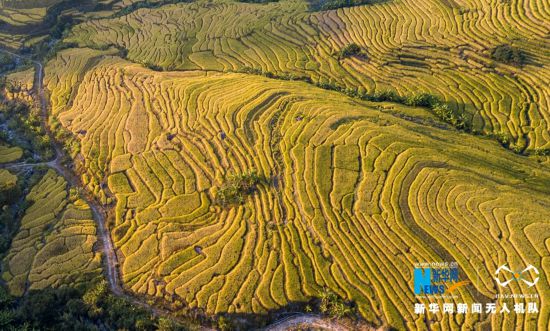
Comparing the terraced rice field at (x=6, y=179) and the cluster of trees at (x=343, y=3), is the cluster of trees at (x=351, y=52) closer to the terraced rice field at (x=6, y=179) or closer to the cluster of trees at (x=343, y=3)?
the cluster of trees at (x=343, y=3)

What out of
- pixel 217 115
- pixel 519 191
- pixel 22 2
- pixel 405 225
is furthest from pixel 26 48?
pixel 519 191


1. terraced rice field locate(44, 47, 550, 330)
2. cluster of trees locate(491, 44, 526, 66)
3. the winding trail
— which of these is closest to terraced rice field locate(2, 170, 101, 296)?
the winding trail

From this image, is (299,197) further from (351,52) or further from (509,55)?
(509,55)

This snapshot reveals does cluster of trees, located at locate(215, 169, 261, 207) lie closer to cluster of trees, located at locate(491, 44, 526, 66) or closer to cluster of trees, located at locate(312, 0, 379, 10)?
cluster of trees, located at locate(491, 44, 526, 66)

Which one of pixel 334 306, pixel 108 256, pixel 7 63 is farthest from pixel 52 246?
pixel 7 63

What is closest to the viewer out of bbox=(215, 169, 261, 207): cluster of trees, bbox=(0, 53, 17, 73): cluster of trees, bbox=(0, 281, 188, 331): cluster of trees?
bbox=(0, 281, 188, 331): cluster of trees

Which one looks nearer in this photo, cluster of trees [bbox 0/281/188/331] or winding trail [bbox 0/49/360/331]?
cluster of trees [bbox 0/281/188/331]

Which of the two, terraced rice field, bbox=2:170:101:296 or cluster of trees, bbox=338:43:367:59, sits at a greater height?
cluster of trees, bbox=338:43:367:59
